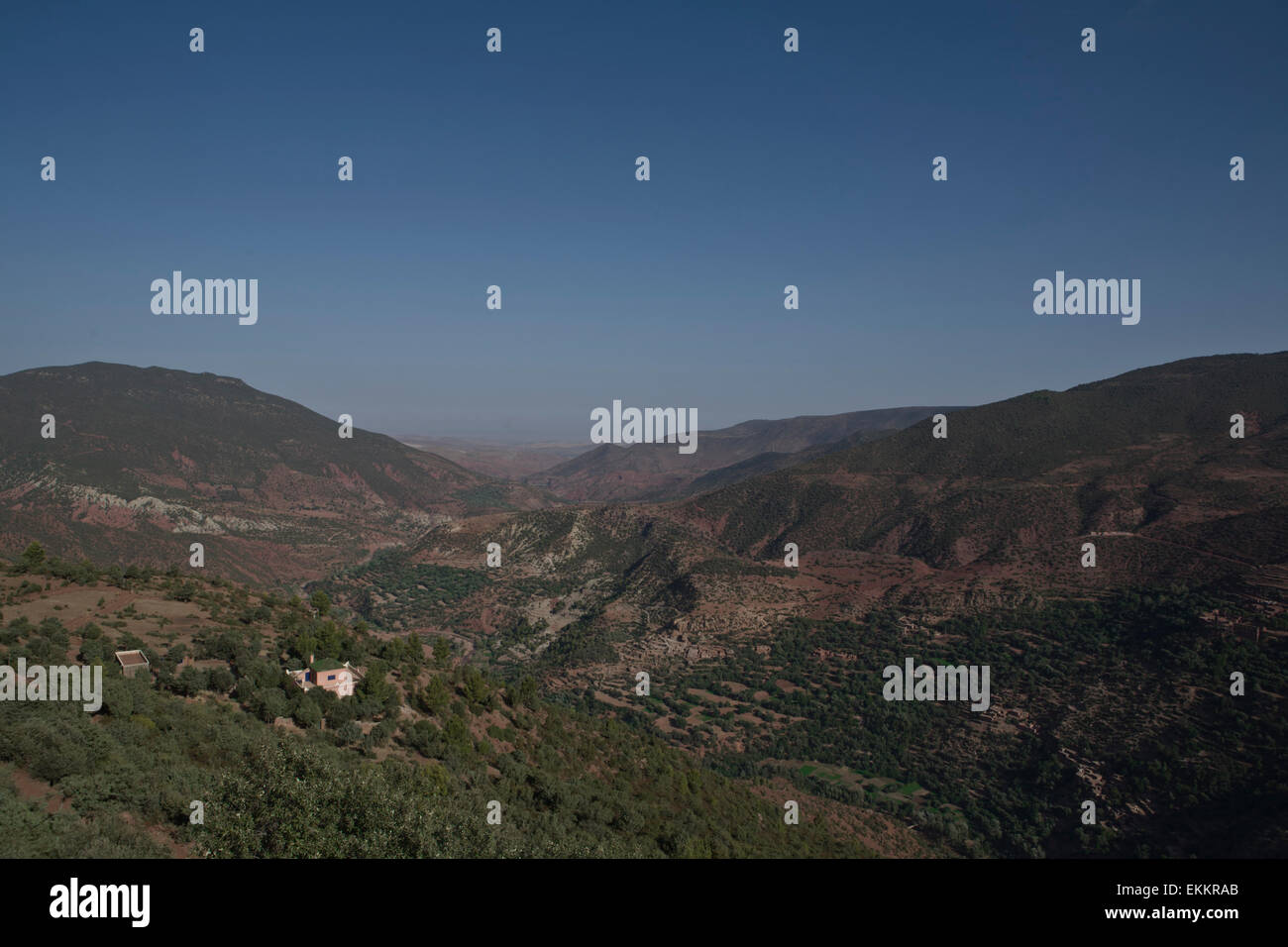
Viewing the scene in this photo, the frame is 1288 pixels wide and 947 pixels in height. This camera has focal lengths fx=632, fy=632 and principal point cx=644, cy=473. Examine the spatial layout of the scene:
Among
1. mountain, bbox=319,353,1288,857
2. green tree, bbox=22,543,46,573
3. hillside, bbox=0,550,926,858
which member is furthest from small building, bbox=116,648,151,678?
mountain, bbox=319,353,1288,857

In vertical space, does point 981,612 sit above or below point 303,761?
below

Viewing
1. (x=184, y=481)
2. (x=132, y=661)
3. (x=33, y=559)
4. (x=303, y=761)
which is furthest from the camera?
(x=184, y=481)

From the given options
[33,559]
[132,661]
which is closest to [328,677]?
[132,661]

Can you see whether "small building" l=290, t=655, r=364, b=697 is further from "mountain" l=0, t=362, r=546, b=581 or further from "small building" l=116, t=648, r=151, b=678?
"mountain" l=0, t=362, r=546, b=581

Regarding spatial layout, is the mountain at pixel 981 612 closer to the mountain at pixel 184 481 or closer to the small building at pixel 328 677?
the mountain at pixel 184 481

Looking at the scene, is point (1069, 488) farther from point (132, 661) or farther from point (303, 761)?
point (132, 661)

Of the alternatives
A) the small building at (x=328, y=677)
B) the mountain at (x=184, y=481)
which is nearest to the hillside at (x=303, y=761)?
the small building at (x=328, y=677)
